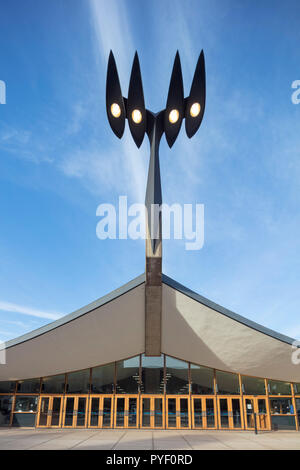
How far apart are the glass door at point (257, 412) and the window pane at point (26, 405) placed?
10.7 metres

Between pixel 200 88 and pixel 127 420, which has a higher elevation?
pixel 200 88

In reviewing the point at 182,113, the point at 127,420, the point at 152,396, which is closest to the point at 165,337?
the point at 152,396

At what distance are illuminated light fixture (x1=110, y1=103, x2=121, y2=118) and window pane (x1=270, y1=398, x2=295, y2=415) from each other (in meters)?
15.2

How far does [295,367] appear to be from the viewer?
14.6 m

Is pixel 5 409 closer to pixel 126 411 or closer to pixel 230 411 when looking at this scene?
pixel 126 411

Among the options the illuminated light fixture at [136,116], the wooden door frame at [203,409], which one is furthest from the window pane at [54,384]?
the illuminated light fixture at [136,116]

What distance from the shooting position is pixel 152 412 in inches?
624

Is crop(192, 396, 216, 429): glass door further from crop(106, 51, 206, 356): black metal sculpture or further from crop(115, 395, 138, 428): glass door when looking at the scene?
crop(106, 51, 206, 356): black metal sculpture

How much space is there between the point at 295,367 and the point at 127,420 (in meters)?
8.32

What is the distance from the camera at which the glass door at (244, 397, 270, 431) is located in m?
15.6

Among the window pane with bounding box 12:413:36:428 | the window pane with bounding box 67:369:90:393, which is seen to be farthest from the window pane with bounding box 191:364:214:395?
the window pane with bounding box 12:413:36:428
